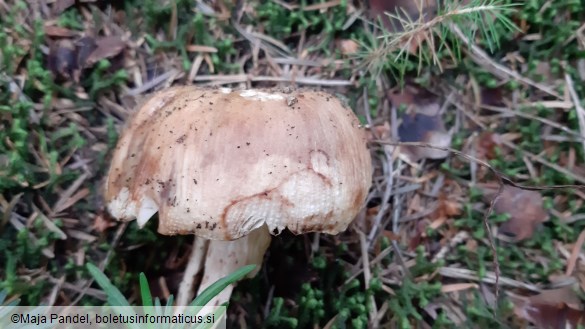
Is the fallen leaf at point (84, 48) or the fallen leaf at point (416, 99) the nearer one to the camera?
the fallen leaf at point (84, 48)

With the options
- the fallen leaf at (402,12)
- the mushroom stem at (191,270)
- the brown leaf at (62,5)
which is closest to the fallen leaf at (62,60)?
the brown leaf at (62,5)

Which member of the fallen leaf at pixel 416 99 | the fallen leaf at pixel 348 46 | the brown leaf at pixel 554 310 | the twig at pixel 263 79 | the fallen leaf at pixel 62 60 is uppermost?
the fallen leaf at pixel 348 46

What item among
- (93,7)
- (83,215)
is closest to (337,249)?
(83,215)

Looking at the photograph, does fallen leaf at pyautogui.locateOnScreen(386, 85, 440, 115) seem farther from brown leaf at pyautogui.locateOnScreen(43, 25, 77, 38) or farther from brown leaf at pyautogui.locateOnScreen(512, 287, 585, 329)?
brown leaf at pyautogui.locateOnScreen(43, 25, 77, 38)

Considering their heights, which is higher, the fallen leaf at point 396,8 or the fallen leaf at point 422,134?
the fallen leaf at point 396,8

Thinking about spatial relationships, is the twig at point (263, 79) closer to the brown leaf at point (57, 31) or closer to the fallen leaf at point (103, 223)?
the brown leaf at point (57, 31)

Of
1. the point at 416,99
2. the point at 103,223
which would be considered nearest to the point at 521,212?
the point at 416,99
